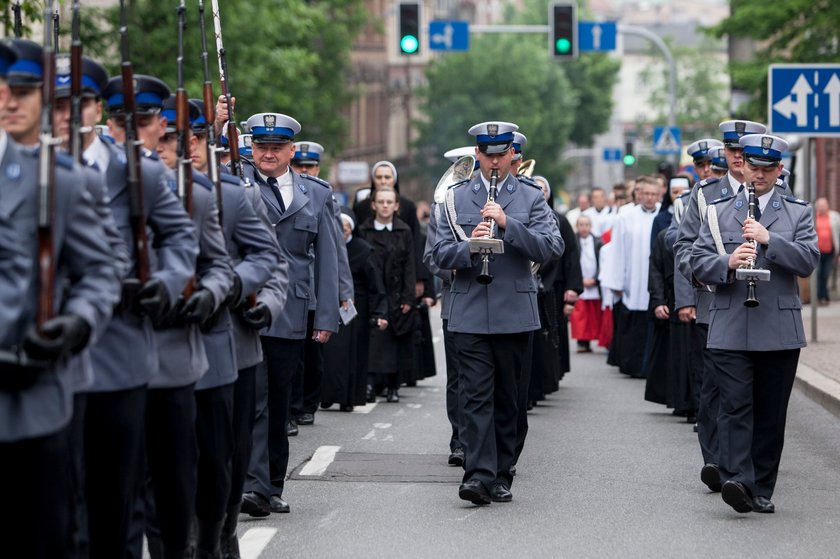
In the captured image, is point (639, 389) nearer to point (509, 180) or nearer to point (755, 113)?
point (509, 180)

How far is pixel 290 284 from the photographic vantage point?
959cm

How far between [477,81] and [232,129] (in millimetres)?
70643

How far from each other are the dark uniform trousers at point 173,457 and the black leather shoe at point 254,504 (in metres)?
2.20

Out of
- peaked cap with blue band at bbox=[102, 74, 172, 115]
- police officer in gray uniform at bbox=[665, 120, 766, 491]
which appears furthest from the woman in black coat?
peaked cap with blue band at bbox=[102, 74, 172, 115]

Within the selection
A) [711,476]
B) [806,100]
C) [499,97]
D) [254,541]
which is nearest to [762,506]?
[711,476]

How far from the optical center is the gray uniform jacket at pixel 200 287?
6516 millimetres

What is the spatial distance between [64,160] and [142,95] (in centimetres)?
136

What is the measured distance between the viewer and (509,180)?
9930 mm

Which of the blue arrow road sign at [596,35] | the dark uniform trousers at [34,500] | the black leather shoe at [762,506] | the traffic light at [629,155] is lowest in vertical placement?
the black leather shoe at [762,506]

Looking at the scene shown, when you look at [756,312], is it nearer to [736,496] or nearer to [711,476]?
[736,496]

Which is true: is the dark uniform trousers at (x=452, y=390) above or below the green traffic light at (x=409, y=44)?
below

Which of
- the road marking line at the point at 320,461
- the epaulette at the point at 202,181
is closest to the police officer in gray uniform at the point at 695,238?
the road marking line at the point at 320,461

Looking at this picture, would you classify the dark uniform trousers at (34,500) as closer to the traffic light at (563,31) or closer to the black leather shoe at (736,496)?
the black leather shoe at (736,496)

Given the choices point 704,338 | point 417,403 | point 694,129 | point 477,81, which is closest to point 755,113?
point 417,403
